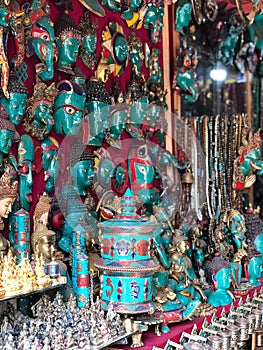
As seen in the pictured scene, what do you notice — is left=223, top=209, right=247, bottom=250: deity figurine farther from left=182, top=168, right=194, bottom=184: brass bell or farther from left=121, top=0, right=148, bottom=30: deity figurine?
left=121, top=0, right=148, bottom=30: deity figurine

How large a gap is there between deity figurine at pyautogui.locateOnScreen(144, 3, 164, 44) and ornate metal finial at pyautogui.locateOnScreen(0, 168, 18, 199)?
1.83 m

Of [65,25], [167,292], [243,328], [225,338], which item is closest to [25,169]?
[65,25]

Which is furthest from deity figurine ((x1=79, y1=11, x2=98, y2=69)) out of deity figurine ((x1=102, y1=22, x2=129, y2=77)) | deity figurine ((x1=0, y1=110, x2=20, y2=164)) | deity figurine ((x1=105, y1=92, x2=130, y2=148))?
deity figurine ((x1=0, y1=110, x2=20, y2=164))

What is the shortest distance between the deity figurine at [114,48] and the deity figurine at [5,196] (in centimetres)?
125

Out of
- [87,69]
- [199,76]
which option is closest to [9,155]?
[87,69]

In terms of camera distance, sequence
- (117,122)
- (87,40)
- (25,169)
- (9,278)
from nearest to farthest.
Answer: (9,278), (25,169), (87,40), (117,122)

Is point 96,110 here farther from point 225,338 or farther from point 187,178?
point 225,338

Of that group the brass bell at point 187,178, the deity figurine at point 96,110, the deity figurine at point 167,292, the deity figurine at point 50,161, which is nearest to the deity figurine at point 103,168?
the deity figurine at point 96,110

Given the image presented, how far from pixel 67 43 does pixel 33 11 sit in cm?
26

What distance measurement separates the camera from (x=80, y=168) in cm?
338

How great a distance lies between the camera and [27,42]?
307 cm

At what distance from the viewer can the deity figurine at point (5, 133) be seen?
9.07 feet

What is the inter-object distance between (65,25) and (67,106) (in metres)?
0.43

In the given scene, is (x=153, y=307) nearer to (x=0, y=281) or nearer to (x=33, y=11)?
(x=0, y=281)
